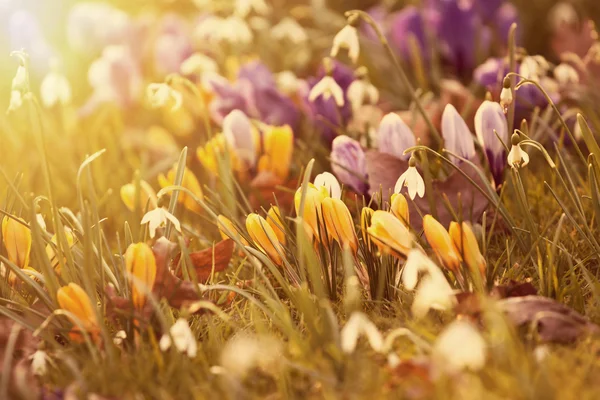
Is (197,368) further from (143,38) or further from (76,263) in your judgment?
(143,38)

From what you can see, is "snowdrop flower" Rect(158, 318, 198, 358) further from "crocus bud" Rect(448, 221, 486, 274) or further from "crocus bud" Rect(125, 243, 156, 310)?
"crocus bud" Rect(448, 221, 486, 274)

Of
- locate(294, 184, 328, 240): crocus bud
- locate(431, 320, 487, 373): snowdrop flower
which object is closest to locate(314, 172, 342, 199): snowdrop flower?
locate(294, 184, 328, 240): crocus bud

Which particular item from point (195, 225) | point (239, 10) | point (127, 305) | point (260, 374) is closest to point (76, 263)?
point (127, 305)

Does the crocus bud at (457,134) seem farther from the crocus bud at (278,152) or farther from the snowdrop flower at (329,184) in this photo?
the crocus bud at (278,152)

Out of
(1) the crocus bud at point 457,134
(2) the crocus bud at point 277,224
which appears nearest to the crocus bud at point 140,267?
(2) the crocus bud at point 277,224

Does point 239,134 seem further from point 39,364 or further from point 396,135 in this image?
point 39,364

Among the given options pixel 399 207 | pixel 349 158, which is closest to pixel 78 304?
pixel 399 207

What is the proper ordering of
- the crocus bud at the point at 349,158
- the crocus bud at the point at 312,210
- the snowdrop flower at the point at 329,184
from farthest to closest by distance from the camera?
the crocus bud at the point at 349,158, the snowdrop flower at the point at 329,184, the crocus bud at the point at 312,210
